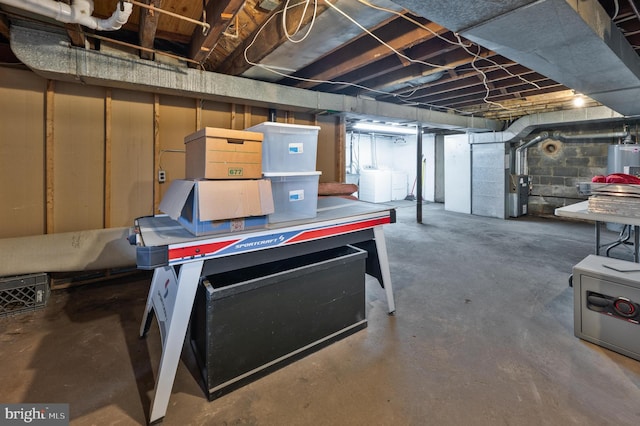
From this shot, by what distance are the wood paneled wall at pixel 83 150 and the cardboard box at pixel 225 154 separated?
1758 mm

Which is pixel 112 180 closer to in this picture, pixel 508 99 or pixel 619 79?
pixel 619 79

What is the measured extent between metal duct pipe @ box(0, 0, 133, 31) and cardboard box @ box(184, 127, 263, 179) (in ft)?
2.94

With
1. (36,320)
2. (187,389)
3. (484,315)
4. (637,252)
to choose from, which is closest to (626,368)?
(484,315)

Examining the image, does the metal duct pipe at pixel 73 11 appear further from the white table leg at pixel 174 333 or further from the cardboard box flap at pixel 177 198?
the white table leg at pixel 174 333

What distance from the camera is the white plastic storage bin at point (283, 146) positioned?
190 centimetres

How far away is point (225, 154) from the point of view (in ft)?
5.19

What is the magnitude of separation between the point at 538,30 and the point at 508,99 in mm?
3618

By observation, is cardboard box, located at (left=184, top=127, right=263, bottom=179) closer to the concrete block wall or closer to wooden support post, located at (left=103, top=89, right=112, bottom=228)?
wooden support post, located at (left=103, top=89, right=112, bottom=228)

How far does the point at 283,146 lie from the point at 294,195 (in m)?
0.33

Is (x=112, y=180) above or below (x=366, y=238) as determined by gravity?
above

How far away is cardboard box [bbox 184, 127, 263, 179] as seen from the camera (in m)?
1.54

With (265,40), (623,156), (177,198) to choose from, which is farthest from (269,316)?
(623,156)

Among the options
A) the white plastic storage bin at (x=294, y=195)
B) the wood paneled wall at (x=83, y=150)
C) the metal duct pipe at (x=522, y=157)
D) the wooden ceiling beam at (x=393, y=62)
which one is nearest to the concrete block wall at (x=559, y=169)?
the metal duct pipe at (x=522, y=157)

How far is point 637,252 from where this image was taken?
8.48 feet
